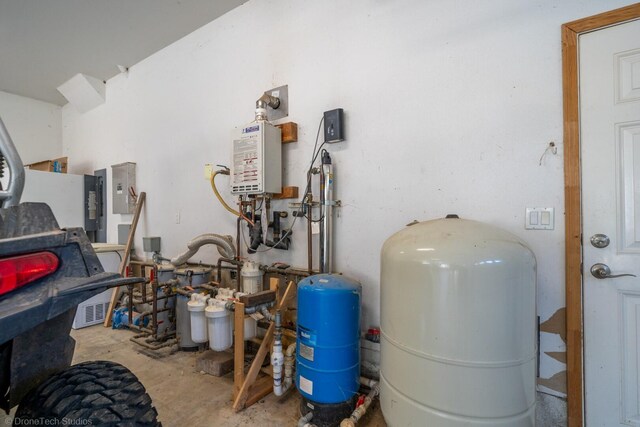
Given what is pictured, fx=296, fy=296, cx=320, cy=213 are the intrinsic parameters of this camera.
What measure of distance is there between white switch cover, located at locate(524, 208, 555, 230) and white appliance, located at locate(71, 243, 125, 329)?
3.30m

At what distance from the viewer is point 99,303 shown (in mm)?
3129

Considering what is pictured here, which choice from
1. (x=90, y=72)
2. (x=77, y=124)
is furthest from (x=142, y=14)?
(x=77, y=124)

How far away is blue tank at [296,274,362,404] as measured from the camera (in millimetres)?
1501

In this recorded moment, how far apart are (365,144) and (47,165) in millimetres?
4801

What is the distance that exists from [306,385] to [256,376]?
1.30ft

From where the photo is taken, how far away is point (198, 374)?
2057 millimetres

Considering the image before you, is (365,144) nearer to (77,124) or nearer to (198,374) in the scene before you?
(198,374)

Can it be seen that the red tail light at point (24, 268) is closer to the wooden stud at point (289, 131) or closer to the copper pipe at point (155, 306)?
the wooden stud at point (289, 131)

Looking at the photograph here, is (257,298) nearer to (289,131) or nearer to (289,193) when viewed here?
(289,193)

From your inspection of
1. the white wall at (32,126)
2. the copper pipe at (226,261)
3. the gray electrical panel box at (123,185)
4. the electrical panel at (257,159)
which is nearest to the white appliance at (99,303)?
the gray electrical panel box at (123,185)

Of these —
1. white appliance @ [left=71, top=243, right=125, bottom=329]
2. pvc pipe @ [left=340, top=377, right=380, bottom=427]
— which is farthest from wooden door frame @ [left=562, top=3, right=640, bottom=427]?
white appliance @ [left=71, top=243, right=125, bottom=329]

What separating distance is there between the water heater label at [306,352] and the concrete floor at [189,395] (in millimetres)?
366

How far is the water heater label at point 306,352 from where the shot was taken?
153 centimetres

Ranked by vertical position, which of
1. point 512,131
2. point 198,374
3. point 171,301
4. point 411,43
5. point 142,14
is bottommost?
point 198,374
